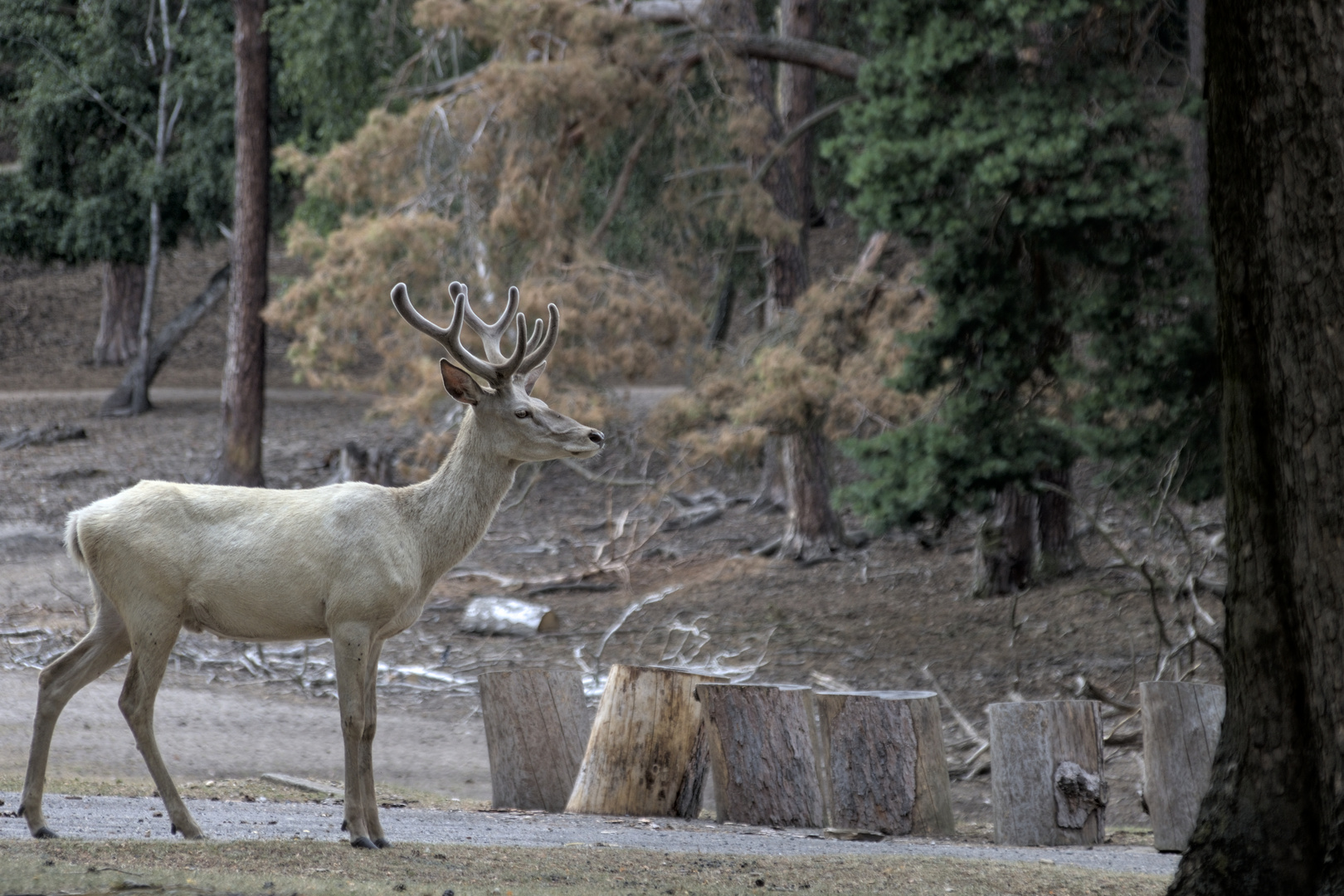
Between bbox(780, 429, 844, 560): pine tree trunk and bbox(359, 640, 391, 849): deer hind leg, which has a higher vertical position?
bbox(780, 429, 844, 560): pine tree trunk

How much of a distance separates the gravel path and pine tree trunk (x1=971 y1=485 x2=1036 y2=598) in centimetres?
771

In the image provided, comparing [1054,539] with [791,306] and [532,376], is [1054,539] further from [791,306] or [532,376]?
[532,376]

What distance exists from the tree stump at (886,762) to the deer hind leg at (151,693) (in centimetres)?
349

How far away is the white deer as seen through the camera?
6051 mm

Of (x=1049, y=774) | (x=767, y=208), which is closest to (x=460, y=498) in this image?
(x=1049, y=774)

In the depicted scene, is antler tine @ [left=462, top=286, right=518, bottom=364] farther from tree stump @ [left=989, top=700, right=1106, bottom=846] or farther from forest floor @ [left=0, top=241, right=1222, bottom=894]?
tree stump @ [left=989, top=700, right=1106, bottom=846]

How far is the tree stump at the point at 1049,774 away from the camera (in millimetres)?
8047

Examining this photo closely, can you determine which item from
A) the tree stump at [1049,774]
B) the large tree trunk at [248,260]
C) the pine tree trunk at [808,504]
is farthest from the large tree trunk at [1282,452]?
the large tree trunk at [248,260]

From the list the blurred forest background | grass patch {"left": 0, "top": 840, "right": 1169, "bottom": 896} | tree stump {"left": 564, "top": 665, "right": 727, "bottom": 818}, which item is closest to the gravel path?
tree stump {"left": 564, "top": 665, "right": 727, "bottom": 818}

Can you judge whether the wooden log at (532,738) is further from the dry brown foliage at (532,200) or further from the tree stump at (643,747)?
the dry brown foliage at (532,200)

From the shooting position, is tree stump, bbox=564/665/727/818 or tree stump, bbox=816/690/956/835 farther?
tree stump, bbox=564/665/727/818

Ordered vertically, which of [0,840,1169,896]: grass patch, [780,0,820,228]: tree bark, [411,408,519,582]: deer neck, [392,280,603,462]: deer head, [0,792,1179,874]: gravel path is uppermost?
[780,0,820,228]: tree bark

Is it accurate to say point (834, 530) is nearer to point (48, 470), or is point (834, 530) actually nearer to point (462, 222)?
point (462, 222)

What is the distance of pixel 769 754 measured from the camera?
8.09 meters
